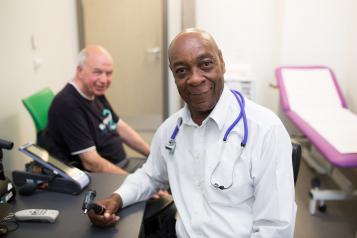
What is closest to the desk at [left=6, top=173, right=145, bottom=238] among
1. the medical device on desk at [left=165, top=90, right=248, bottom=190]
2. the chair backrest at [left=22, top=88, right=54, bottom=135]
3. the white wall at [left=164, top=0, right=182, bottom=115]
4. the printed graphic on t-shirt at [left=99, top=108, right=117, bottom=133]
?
the medical device on desk at [left=165, top=90, right=248, bottom=190]

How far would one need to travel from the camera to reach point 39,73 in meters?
2.74

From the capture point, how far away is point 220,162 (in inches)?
47.2

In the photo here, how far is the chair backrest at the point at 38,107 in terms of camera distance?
2.16m

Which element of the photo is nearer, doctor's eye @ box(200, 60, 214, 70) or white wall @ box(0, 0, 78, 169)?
doctor's eye @ box(200, 60, 214, 70)

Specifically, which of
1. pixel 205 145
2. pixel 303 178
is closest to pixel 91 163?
pixel 205 145

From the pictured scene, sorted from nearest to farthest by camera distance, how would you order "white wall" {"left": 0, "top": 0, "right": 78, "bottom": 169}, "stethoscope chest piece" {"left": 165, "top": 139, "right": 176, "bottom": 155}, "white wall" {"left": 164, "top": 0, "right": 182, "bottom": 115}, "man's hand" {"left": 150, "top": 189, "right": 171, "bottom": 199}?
"stethoscope chest piece" {"left": 165, "top": 139, "right": 176, "bottom": 155}, "man's hand" {"left": 150, "top": 189, "right": 171, "bottom": 199}, "white wall" {"left": 0, "top": 0, "right": 78, "bottom": 169}, "white wall" {"left": 164, "top": 0, "right": 182, "bottom": 115}

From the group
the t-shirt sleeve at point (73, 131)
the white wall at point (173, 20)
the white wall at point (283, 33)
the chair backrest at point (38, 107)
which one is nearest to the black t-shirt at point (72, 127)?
the t-shirt sleeve at point (73, 131)

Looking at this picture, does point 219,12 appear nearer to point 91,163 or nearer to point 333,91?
point 333,91

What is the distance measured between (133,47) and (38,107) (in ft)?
5.88

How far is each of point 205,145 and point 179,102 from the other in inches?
105

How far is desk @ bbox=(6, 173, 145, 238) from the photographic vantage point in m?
1.16

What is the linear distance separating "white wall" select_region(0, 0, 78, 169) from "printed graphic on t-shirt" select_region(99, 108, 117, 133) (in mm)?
578

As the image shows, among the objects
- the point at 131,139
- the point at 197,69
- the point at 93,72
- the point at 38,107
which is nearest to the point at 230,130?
the point at 197,69

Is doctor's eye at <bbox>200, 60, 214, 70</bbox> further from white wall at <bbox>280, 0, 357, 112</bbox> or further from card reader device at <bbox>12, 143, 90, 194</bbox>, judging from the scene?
white wall at <bbox>280, 0, 357, 112</bbox>
